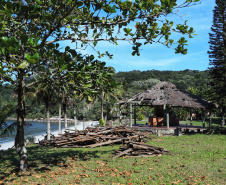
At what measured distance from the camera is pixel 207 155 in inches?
373

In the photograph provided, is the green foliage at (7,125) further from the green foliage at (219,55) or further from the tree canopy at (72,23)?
the green foliage at (219,55)

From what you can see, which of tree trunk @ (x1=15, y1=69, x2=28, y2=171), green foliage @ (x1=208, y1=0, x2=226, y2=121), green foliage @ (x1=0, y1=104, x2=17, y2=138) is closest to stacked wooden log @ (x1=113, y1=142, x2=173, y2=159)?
tree trunk @ (x1=15, y1=69, x2=28, y2=171)

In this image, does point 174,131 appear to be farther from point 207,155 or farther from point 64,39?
point 64,39

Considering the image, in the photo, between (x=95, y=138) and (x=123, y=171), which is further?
(x=95, y=138)

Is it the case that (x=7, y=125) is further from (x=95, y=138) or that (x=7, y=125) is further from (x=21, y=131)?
(x=95, y=138)

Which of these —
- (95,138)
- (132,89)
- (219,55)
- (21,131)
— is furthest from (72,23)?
(132,89)

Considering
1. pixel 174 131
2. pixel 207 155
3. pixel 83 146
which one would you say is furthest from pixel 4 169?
pixel 174 131

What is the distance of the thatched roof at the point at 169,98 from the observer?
838 inches

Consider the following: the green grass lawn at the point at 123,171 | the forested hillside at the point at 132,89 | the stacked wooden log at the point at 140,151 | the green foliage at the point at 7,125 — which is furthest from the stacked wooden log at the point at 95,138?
the forested hillside at the point at 132,89

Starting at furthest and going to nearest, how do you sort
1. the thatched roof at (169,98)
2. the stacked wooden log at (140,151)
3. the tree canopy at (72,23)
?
the thatched roof at (169,98) < the stacked wooden log at (140,151) < the tree canopy at (72,23)

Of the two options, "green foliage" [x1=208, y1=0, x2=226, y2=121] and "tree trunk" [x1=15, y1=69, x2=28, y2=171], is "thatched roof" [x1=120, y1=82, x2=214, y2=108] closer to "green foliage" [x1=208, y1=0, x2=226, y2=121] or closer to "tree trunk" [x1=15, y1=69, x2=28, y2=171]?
"green foliage" [x1=208, y1=0, x2=226, y2=121]

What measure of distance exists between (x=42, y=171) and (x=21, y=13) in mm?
4922

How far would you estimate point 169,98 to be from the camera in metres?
22.0

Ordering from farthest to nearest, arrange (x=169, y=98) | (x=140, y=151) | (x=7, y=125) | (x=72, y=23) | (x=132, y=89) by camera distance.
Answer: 1. (x=132, y=89)
2. (x=169, y=98)
3. (x=7, y=125)
4. (x=140, y=151)
5. (x=72, y=23)
